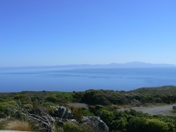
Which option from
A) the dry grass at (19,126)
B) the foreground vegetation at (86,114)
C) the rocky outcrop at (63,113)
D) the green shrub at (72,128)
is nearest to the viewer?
the dry grass at (19,126)

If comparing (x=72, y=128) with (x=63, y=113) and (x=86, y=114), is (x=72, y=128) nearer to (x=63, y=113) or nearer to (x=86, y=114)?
(x=63, y=113)

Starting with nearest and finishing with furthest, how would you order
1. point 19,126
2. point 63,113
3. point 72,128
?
point 19,126
point 72,128
point 63,113

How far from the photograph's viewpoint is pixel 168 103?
41.0 m

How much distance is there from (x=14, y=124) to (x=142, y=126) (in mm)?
10401

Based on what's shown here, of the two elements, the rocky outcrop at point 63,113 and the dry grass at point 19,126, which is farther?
the rocky outcrop at point 63,113

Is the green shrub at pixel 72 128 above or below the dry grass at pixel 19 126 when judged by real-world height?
below

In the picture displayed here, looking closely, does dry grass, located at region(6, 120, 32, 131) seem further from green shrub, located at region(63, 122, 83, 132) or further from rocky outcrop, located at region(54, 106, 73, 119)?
rocky outcrop, located at region(54, 106, 73, 119)

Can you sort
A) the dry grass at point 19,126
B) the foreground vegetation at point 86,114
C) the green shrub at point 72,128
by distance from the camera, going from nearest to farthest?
the dry grass at point 19,126
the green shrub at point 72,128
the foreground vegetation at point 86,114

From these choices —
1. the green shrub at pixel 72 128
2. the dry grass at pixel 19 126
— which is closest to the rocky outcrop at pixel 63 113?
the green shrub at pixel 72 128

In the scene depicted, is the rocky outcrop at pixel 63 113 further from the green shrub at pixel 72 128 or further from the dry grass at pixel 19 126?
the dry grass at pixel 19 126

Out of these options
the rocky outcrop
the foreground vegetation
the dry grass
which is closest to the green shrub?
the foreground vegetation

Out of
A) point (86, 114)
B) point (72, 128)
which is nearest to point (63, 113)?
point (72, 128)

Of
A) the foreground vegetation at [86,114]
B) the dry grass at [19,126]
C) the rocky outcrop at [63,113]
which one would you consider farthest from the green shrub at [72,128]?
the rocky outcrop at [63,113]

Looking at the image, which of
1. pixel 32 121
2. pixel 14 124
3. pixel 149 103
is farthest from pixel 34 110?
pixel 149 103
